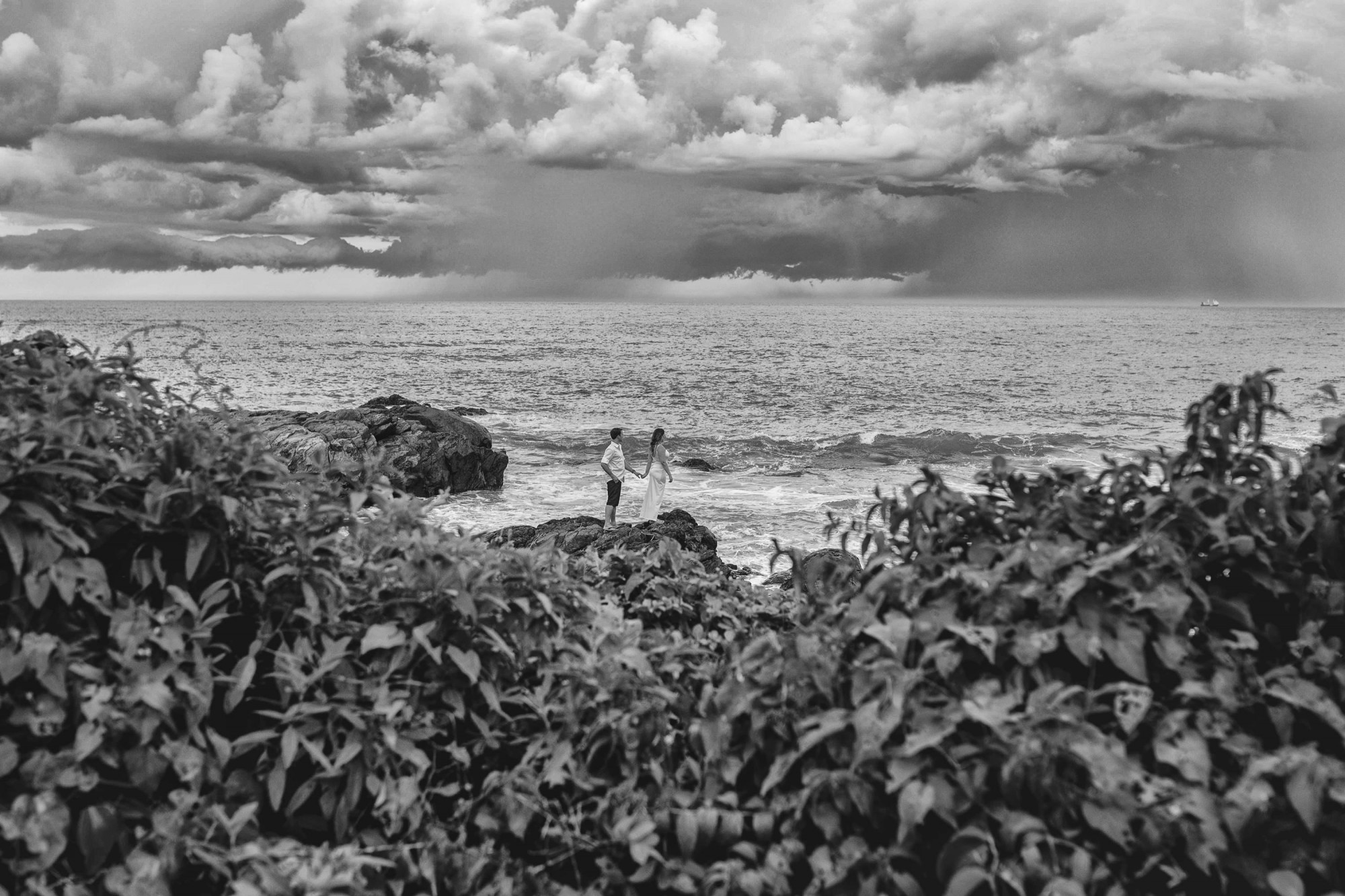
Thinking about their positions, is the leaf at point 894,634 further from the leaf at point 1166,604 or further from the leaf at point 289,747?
the leaf at point 289,747

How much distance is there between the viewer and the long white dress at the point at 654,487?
62.8 ft

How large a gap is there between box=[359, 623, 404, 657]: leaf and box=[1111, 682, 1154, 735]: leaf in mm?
1902

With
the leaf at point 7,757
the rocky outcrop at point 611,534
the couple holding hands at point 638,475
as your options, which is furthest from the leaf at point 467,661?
the couple holding hands at point 638,475

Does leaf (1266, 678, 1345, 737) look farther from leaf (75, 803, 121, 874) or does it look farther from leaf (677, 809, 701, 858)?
leaf (75, 803, 121, 874)

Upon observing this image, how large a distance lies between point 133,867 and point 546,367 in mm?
73243

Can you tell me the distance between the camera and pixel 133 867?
2.53 metres

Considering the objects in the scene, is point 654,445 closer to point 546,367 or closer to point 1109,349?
point 546,367

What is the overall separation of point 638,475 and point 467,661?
1624 centimetres

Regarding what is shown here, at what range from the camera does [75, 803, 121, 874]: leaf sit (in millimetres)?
2541

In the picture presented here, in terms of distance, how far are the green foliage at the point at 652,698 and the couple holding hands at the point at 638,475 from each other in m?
15.7

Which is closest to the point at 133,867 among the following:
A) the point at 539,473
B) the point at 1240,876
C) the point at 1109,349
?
the point at 1240,876

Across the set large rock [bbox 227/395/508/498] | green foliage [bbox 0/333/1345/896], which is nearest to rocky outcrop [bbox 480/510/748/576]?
large rock [bbox 227/395/508/498]

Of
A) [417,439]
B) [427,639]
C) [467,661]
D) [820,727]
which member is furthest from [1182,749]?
[417,439]

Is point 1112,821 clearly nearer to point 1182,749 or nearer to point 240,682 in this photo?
point 1182,749
